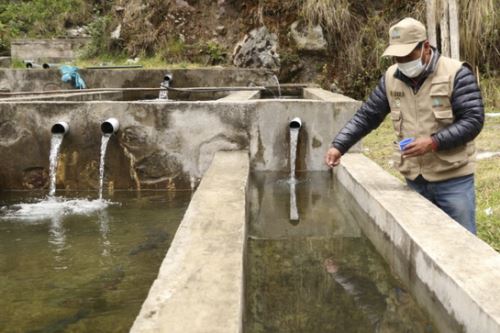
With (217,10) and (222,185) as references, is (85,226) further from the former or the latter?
(217,10)

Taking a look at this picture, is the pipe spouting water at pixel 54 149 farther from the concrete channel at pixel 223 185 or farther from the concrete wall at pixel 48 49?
the concrete wall at pixel 48 49

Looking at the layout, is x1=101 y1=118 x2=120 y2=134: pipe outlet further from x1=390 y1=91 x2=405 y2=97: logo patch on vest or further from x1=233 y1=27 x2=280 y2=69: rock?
x1=233 y1=27 x2=280 y2=69: rock

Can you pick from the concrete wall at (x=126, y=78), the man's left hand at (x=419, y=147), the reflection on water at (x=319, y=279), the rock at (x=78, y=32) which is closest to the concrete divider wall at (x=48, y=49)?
the rock at (x=78, y=32)

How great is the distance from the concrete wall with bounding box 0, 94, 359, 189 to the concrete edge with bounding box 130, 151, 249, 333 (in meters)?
2.00

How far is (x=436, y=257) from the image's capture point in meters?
2.67

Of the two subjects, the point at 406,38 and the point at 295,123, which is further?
the point at 295,123

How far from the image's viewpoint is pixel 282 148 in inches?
236

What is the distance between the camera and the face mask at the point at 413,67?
3.32 meters

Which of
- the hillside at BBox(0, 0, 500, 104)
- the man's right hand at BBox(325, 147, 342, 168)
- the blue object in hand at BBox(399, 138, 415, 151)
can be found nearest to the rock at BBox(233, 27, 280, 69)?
the hillside at BBox(0, 0, 500, 104)

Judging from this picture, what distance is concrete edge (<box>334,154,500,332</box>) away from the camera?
2.28 meters

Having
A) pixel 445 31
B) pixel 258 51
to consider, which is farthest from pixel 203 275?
pixel 258 51

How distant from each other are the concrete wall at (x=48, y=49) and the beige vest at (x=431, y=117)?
12.6m

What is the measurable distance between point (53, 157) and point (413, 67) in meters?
3.97

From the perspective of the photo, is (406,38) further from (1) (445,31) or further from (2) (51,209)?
(1) (445,31)
